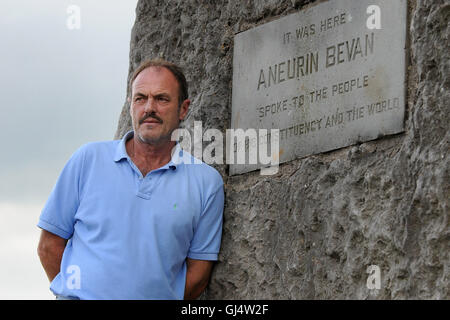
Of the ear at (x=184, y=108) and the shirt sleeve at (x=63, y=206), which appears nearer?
the shirt sleeve at (x=63, y=206)

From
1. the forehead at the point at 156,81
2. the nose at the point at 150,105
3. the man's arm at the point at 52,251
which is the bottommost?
the man's arm at the point at 52,251

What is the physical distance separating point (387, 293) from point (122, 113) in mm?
2321

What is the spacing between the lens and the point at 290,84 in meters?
4.18

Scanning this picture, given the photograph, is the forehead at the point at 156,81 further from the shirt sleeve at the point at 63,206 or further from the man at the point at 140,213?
the shirt sleeve at the point at 63,206

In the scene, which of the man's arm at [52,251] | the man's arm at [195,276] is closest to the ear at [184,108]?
the man's arm at [195,276]

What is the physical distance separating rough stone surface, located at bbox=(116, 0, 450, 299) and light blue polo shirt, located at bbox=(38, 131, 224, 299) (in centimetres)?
15

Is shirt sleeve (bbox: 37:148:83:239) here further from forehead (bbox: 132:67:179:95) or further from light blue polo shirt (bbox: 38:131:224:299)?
forehead (bbox: 132:67:179:95)

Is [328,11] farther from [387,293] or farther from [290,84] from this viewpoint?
[387,293]

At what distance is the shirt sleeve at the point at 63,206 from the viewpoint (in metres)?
4.21

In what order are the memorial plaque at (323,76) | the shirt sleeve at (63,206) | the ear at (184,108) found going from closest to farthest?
the memorial plaque at (323,76)
the shirt sleeve at (63,206)
the ear at (184,108)

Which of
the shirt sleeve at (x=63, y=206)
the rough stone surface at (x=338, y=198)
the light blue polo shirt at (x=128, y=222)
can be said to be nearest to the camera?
the rough stone surface at (x=338, y=198)

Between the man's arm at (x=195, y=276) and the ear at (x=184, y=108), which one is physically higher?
the ear at (x=184, y=108)

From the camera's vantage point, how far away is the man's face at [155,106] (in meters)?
4.24
